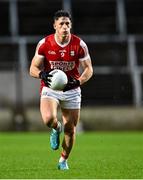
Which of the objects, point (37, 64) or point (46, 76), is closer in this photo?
point (46, 76)

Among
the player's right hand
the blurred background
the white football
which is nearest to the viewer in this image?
the white football

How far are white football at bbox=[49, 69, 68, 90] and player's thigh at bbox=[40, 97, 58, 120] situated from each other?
228mm

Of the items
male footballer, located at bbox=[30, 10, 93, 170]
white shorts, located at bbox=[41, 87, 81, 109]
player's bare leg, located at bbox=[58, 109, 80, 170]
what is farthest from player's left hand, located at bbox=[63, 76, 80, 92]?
player's bare leg, located at bbox=[58, 109, 80, 170]

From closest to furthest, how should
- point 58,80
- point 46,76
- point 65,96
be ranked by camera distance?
point 58,80 < point 46,76 < point 65,96

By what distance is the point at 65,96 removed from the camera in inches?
493

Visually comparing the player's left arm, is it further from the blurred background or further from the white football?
the blurred background

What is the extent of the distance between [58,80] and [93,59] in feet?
56.9

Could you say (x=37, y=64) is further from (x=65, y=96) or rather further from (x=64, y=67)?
(x=65, y=96)

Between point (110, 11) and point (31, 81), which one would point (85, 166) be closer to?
point (31, 81)

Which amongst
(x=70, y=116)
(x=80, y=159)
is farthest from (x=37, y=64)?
(x=80, y=159)

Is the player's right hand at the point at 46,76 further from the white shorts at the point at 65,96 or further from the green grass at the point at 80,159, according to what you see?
the green grass at the point at 80,159

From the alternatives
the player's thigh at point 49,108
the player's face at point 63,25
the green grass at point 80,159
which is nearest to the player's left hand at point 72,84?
the player's thigh at point 49,108

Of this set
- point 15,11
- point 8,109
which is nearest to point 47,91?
point 8,109

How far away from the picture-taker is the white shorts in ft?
41.0
